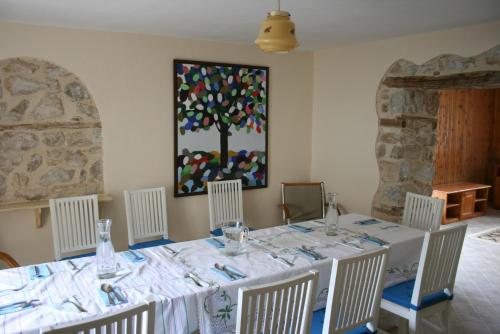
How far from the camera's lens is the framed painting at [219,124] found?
13.1 ft

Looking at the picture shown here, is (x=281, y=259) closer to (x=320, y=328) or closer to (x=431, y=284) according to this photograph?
(x=320, y=328)

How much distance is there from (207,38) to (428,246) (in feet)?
8.78

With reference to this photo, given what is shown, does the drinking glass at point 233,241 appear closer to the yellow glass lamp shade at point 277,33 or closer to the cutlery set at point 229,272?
the cutlery set at point 229,272

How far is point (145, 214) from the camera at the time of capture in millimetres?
3561

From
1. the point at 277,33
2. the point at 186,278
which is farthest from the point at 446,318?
the point at 277,33

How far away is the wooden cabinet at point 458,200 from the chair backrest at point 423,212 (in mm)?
3021

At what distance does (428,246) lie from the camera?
7.49ft

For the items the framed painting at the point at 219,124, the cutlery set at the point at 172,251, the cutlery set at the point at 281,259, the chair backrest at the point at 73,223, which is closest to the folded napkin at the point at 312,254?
the cutlery set at the point at 281,259

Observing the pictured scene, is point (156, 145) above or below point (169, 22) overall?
below

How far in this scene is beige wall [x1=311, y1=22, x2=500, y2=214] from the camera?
3.93 meters

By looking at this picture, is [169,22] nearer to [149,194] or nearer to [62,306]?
[149,194]

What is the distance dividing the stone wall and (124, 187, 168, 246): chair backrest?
15.9 inches

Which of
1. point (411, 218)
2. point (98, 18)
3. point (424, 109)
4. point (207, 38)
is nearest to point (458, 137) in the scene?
point (424, 109)

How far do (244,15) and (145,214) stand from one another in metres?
1.77
